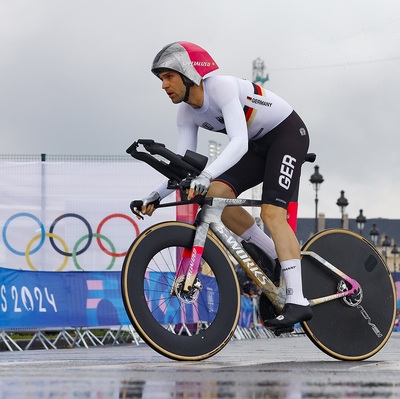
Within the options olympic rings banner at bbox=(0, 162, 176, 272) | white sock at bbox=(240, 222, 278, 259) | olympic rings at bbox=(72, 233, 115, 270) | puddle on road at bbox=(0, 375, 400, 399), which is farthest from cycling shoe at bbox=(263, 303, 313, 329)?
olympic rings at bbox=(72, 233, 115, 270)

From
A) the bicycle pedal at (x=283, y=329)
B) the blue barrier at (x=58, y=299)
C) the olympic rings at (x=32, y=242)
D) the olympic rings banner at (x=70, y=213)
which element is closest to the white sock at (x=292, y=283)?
the bicycle pedal at (x=283, y=329)

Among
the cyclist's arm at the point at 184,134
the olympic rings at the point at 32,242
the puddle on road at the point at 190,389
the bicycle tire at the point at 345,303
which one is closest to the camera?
the puddle on road at the point at 190,389

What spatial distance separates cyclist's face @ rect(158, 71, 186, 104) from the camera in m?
7.33

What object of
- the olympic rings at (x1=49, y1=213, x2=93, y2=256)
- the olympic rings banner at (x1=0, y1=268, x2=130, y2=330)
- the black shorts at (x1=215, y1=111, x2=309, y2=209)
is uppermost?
the black shorts at (x1=215, y1=111, x2=309, y2=209)

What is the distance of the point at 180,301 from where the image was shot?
717cm

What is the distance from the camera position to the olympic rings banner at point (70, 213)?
30.0 m

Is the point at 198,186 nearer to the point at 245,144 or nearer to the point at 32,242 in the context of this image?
the point at 245,144

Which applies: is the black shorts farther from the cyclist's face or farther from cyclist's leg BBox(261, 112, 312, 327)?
the cyclist's face

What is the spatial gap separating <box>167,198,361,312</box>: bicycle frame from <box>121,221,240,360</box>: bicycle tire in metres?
0.08

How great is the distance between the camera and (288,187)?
25.2 feet

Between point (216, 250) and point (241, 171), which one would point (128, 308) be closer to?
point (216, 250)

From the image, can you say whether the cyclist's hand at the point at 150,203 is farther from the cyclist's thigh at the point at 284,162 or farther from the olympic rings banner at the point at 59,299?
the olympic rings banner at the point at 59,299

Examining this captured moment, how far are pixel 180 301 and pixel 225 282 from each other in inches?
12.4

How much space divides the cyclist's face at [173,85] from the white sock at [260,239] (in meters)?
1.03
